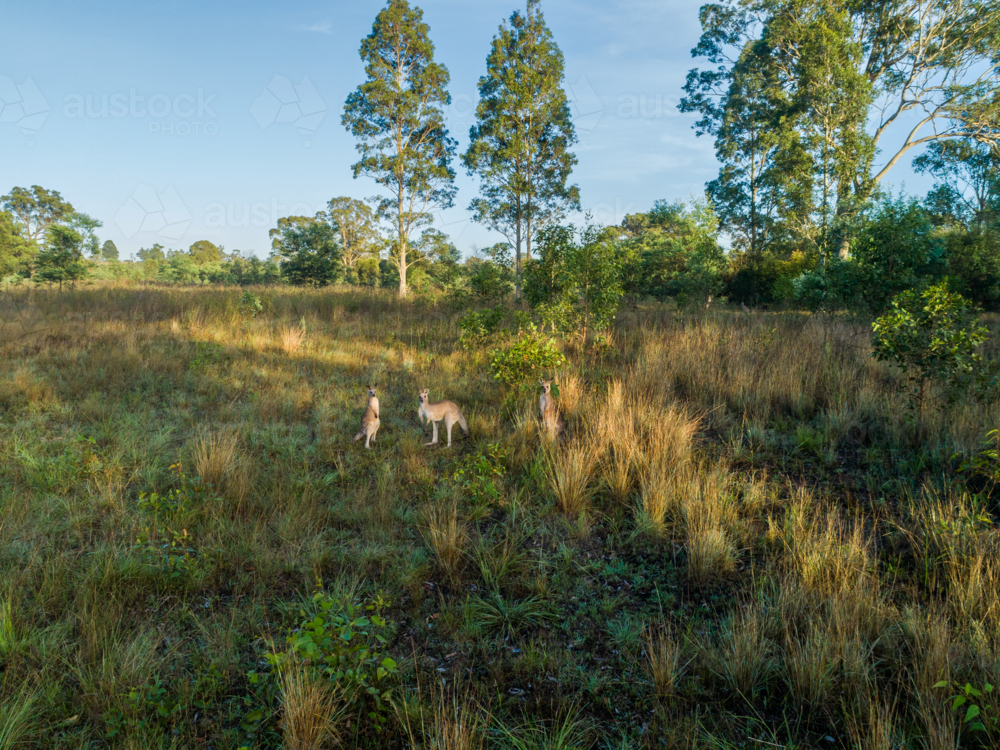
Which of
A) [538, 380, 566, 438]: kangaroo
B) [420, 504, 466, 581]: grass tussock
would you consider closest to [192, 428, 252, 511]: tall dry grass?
[420, 504, 466, 581]: grass tussock

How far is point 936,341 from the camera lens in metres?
4.48

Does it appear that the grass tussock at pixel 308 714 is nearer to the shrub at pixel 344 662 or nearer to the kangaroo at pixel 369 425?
the shrub at pixel 344 662

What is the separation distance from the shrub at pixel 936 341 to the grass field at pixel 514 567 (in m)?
0.34

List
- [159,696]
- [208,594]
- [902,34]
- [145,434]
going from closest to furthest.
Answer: [159,696], [208,594], [145,434], [902,34]

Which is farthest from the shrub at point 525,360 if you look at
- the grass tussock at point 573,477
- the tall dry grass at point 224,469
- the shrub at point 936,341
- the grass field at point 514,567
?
the shrub at point 936,341

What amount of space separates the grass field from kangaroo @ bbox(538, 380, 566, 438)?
0.24 m

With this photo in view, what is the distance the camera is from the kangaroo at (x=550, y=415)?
16.3ft

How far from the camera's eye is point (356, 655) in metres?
2.12

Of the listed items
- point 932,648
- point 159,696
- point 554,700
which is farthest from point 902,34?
point 159,696

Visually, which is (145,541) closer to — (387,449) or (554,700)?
(387,449)

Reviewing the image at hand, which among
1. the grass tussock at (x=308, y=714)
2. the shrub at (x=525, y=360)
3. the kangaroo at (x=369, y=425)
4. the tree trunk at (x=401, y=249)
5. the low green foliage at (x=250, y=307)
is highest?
the tree trunk at (x=401, y=249)

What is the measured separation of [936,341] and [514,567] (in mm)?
4746

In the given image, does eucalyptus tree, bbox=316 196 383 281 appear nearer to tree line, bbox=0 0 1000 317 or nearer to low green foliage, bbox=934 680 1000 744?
tree line, bbox=0 0 1000 317

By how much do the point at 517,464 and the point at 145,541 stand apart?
2969 mm
